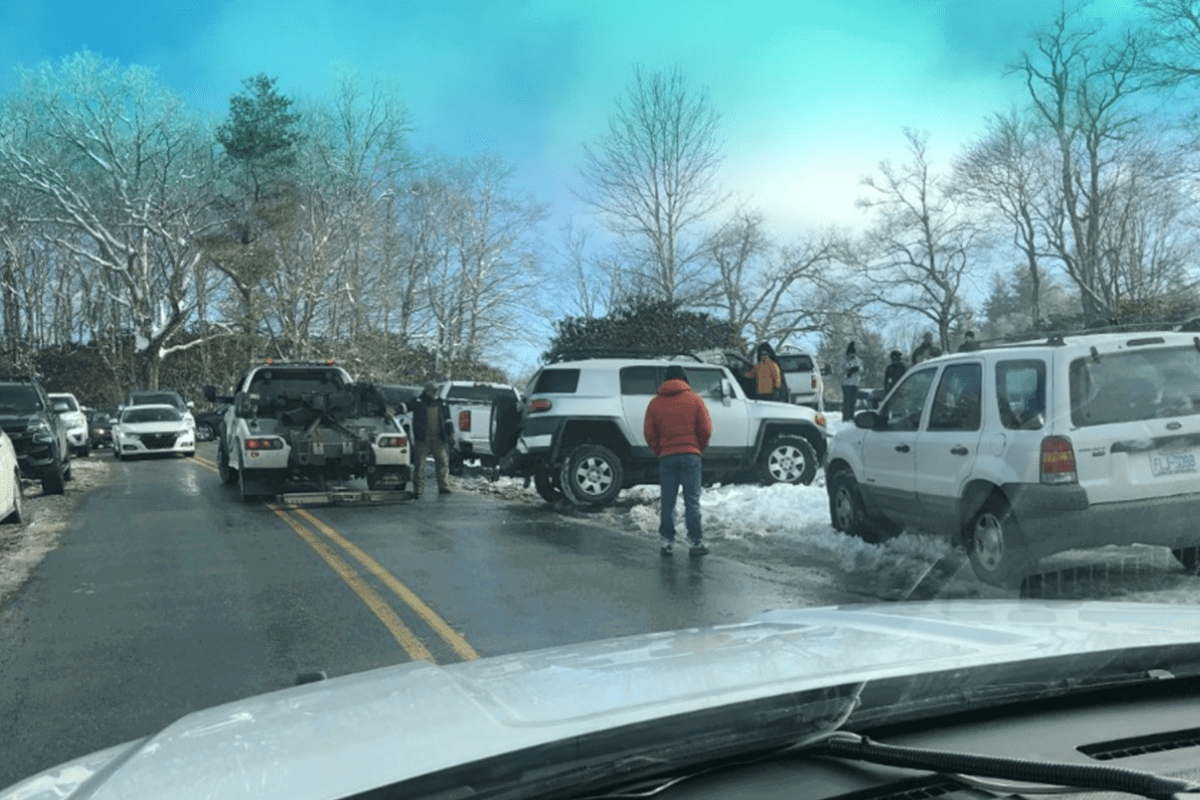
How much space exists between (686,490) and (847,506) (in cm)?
159

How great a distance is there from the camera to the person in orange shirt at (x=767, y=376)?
17.4 m

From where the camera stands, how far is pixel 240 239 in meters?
47.5

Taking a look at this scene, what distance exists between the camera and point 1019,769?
184cm

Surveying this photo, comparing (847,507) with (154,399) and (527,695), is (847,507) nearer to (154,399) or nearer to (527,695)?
(527,695)

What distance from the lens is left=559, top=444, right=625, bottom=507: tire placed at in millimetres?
14211

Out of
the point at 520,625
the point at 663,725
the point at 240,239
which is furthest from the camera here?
the point at 240,239

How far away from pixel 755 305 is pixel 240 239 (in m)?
23.3

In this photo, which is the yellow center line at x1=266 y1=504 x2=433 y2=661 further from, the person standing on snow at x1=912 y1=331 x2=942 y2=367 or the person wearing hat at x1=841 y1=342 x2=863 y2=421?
the person wearing hat at x1=841 y1=342 x2=863 y2=421

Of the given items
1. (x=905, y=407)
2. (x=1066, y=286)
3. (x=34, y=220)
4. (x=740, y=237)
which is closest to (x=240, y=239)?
(x=34, y=220)

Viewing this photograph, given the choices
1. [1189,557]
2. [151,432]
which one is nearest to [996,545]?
[1189,557]

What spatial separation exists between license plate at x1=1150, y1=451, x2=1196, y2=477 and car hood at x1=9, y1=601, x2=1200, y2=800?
4.46 metres

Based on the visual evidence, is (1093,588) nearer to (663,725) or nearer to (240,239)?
(663,725)

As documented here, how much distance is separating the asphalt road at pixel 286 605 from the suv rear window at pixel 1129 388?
2.57 metres

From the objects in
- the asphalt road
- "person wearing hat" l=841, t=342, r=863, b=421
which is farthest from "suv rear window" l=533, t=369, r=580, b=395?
"person wearing hat" l=841, t=342, r=863, b=421
